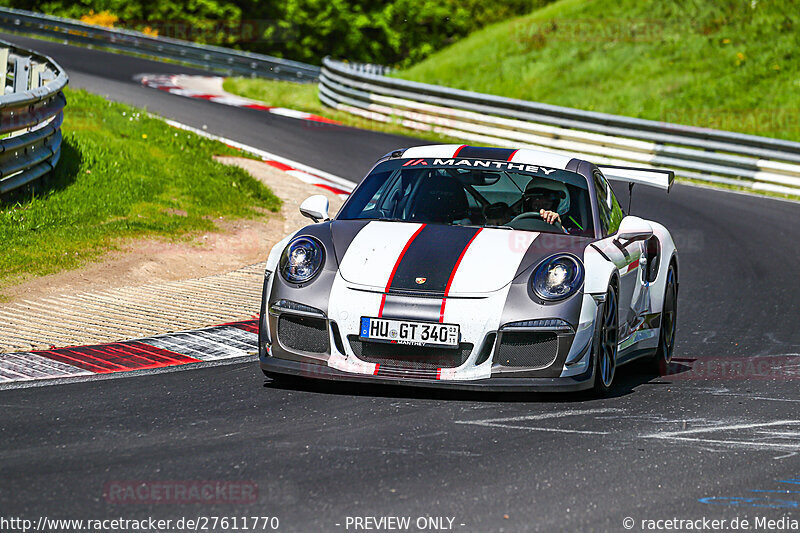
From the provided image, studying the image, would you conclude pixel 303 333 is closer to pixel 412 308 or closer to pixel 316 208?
pixel 412 308

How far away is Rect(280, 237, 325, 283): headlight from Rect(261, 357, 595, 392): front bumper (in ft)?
1.61

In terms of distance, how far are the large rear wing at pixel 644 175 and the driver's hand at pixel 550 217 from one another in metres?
0.70

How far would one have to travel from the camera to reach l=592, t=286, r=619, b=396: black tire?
6.42 metres

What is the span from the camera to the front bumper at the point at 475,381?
20.1ft

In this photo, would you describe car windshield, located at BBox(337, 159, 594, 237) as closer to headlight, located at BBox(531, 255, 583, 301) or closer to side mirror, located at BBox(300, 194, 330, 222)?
side mirror, located at BBox(300, 194, 330, 222)

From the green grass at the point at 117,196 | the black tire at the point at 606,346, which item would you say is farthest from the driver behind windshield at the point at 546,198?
the green grass at the point at 117,196

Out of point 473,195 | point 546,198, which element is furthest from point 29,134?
point 546,198

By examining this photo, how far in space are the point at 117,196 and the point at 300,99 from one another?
16910 millimetres

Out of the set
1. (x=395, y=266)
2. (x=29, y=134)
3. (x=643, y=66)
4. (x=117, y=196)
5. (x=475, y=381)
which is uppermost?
(x=643, y=66)

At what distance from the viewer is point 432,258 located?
254 inches

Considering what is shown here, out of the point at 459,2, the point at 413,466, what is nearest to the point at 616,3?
the point at 413,466

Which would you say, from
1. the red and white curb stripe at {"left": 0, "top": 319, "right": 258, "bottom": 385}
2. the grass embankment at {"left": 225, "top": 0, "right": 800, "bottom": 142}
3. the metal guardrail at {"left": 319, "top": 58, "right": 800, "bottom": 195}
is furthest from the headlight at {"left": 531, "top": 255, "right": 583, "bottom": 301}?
the grass embankment at {"left": 225, "top": 0, "right": 800, "bottom": 142}

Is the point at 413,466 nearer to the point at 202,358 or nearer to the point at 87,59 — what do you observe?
the point at 202,358

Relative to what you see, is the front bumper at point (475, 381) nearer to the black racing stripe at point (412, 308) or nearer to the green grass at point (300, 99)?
the black racing stripe at point (412, 308)
